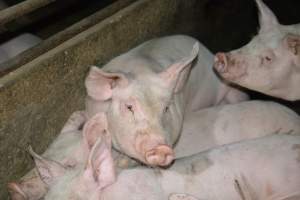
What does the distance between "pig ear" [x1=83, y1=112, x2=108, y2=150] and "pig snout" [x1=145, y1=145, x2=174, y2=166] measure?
292 mm

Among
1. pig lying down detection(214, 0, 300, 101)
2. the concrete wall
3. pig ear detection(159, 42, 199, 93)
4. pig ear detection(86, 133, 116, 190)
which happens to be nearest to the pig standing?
pig ear detection(159, 42, 199, 93)

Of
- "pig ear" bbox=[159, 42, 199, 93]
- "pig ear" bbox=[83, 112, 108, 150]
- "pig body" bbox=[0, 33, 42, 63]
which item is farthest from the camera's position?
"pig body" bbox=[0, 33, 42, 63]

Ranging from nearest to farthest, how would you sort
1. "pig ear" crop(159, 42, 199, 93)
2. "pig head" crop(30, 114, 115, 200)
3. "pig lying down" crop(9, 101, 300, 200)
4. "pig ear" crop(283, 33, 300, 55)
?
"pig head" crop(30, 114, 115, 200), "pig ear" crop(159, 42, 199, 93), "pig lying down" crop(9, 101, 300, 200), "pig ear" crop(283, 33, 300, 55)

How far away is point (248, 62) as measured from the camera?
4.03 m

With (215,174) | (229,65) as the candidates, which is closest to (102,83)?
(215,174)

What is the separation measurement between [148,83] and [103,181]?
81cm

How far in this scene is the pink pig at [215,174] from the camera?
2879 millimetres

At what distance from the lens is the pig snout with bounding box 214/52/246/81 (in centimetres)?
398

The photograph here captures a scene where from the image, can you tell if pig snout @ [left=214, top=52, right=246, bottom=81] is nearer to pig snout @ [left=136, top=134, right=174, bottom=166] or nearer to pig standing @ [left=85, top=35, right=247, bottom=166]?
pig standing @ [left=85, top=35, right=247, bottom=166]

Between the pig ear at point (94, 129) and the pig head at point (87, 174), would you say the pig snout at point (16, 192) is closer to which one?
the pig head at point (87, 174)

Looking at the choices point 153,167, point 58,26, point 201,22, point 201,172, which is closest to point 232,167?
point 201,172

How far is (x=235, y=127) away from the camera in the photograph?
149 inches

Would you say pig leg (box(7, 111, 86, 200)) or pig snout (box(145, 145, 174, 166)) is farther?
pig leg (box(7, 111, 86, 200))

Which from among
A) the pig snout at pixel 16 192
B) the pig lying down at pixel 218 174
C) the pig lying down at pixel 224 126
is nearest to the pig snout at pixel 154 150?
the pig lying down at pixel 218 174
